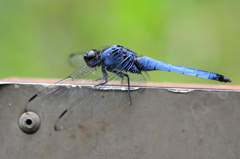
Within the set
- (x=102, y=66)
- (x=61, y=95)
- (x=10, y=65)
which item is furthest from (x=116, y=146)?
(x=10, y=65)

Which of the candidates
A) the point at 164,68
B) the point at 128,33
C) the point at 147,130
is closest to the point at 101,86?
the point at 147,130

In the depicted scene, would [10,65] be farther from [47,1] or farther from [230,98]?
[230,98]

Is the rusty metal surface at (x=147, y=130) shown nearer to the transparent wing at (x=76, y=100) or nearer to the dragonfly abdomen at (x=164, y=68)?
the transparent wing at (x=76, y=100)

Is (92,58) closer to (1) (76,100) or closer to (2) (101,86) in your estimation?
(2) (101,86)

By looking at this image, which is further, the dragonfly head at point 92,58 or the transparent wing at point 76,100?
the dragonfly head at point 92,58

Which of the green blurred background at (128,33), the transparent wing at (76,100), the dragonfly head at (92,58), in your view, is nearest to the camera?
the transparent wing at (76,100)

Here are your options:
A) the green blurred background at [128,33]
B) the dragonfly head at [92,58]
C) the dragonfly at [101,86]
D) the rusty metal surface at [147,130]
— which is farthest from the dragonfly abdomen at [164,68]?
the green blurred background at [128,33]

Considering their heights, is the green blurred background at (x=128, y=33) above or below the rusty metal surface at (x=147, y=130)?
above
